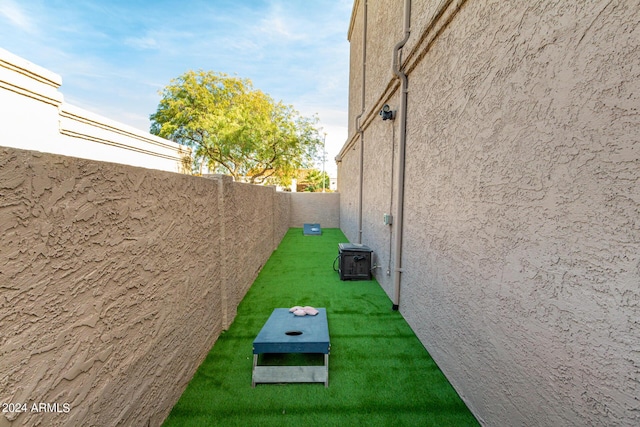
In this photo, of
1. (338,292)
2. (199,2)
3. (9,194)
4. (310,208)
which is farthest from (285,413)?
(199,2)

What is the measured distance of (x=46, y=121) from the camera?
6723 mm

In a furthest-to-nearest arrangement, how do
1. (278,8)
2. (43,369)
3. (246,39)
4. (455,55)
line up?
(246,39), (278,8), (455,55), (43,369)

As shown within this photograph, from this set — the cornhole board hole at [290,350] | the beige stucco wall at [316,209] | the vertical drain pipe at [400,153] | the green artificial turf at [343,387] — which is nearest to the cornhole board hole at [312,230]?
the beige stucco wall at [316,209]

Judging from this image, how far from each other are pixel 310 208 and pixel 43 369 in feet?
43.6

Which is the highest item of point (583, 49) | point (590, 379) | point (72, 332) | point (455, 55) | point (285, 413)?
point (455, 55)

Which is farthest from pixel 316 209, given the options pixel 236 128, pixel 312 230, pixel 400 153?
pixel 400 153

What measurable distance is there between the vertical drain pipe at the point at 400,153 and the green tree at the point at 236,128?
47.7 feet

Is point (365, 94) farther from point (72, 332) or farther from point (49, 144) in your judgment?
point (49, 144)

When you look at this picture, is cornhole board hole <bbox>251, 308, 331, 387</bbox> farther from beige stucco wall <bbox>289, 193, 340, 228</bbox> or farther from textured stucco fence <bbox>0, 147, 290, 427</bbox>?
beige stucco wall <bbox>289, 193, 340, 228</bbox>

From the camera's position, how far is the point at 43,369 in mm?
1093

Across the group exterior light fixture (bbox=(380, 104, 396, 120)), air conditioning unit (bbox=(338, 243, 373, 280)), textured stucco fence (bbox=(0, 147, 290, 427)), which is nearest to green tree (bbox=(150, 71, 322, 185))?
air conditioning unit (bbox=(338, 243, 373, 280))

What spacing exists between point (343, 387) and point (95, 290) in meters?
2.07

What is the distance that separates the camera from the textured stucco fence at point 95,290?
3.27 ft

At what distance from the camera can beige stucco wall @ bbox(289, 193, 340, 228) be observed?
1427cm
